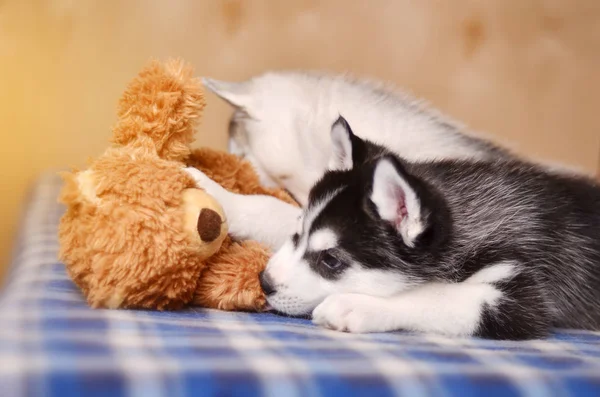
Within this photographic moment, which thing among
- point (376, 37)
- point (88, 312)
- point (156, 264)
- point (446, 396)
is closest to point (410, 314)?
point (446, 396)

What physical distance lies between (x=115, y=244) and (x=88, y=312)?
143mm

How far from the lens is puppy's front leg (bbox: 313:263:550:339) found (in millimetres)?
1245

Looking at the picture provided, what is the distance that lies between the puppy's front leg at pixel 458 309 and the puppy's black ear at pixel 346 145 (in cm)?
36

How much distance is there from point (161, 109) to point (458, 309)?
0.79m

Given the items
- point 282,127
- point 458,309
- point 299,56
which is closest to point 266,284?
point 458,309

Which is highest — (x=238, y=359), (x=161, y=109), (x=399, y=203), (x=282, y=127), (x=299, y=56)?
(x=299, y=56)

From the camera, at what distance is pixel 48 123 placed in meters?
2.76

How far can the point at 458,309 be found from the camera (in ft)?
4.27

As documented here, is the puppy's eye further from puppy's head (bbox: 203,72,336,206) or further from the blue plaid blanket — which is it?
puppy's head (bbox: 203,72,336,206)

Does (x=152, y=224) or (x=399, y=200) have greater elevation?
(x=399, y=200)

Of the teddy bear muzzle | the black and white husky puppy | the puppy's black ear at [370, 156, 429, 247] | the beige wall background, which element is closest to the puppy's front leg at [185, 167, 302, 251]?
the black and white husky puppy

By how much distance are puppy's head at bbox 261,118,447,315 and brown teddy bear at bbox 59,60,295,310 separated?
0.08 meters

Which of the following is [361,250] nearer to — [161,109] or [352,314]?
[352,314]

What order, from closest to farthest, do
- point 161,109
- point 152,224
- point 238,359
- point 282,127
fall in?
point 238,359, point 152,224, point 161,109, point 282,127
